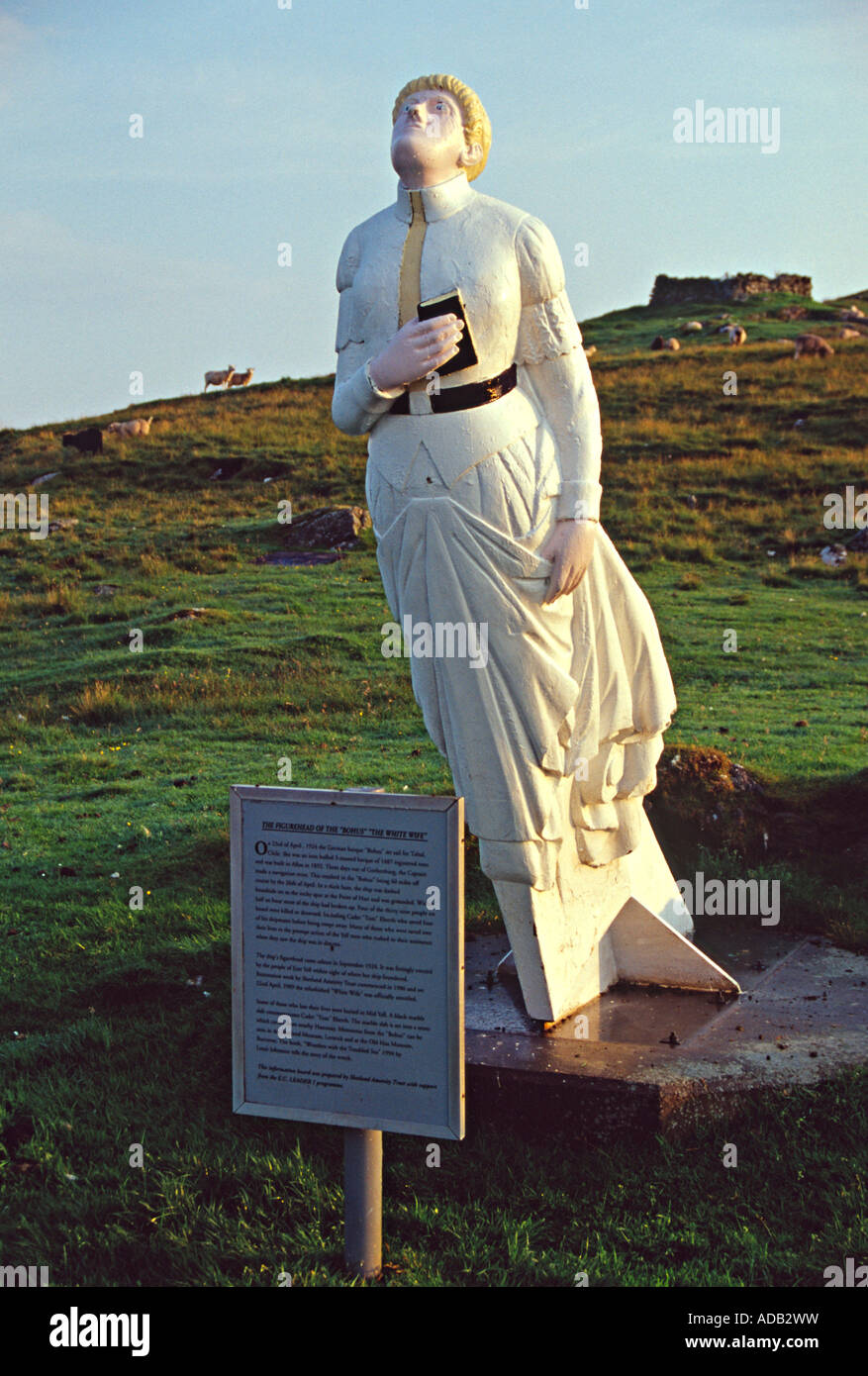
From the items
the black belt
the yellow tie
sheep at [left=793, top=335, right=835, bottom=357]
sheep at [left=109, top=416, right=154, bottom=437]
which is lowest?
the black belt

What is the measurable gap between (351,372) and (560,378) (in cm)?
72

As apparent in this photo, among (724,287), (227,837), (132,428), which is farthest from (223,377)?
(227,837)

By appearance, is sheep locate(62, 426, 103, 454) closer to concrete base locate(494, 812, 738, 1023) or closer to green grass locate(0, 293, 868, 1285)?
green grass locate(0, 293, 868, 1285)

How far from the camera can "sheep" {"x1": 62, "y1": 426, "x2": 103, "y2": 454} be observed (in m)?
28.2

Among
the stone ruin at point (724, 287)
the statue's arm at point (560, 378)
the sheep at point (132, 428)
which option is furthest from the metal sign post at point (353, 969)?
the stone ruin at point (724, 287)

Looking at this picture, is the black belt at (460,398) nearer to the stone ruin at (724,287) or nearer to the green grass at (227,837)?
the green grass at (227,837)

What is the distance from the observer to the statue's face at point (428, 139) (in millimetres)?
4789

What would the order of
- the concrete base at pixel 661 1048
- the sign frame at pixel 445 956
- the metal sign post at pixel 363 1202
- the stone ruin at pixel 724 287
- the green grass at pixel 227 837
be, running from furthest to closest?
the stone ruin at pixel 724 287, the concrete base at pixel 661 1048, the green grass at pixel 227 837, the metal sign post at pixel 363 1202, the sign frame at pixel 445 956

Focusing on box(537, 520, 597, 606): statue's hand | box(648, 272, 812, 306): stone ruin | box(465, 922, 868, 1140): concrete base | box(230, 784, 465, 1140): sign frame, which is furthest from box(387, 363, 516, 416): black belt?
box(648, 272, 812, 306): stone ruin

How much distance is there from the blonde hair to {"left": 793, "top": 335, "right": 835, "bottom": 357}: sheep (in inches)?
1203

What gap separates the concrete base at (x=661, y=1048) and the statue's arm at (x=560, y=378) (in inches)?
73.4

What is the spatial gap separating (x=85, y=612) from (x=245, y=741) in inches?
213

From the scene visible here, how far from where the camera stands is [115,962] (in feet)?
21.2

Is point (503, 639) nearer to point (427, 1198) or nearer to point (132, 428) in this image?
point (427, 1198)
